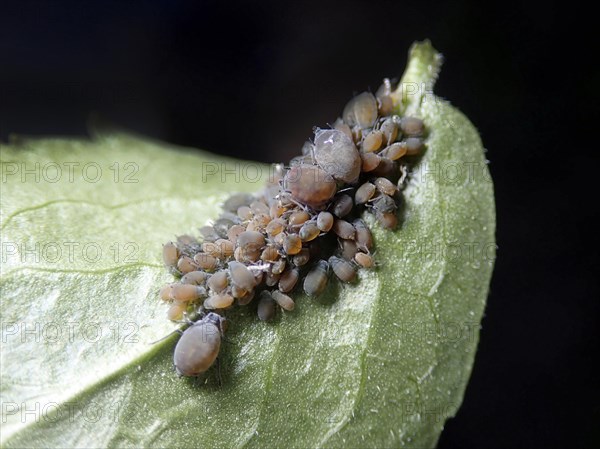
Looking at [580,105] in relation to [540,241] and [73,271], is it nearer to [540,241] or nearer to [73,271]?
[540,241]

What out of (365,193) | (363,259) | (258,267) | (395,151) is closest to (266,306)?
(258,267)

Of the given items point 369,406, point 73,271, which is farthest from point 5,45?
point 369,406

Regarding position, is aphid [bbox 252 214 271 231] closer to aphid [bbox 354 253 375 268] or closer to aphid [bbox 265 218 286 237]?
aphid [bbox 265 218 286 237]

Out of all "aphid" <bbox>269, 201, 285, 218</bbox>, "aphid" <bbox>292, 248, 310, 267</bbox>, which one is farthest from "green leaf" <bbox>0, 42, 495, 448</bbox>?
"aphid" <bbox>269, 201, 285, 218</bbox>

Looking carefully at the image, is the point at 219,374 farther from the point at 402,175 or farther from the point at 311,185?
the point at 402,175

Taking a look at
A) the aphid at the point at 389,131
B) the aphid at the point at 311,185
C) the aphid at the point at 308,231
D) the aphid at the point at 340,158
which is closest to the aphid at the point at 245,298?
the aphid at the point at 308,231

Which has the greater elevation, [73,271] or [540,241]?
[540,241]
